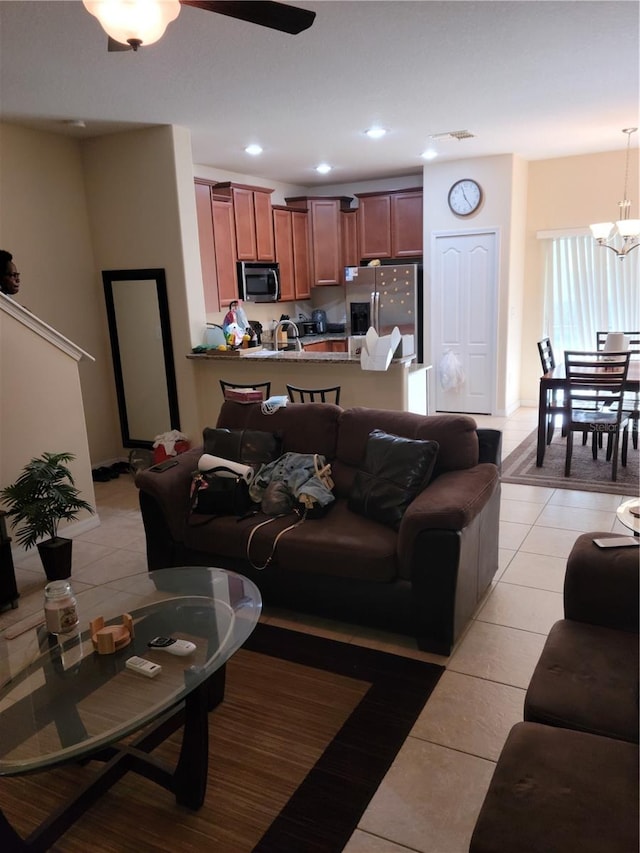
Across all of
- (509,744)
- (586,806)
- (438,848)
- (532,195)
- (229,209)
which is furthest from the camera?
(532,195)

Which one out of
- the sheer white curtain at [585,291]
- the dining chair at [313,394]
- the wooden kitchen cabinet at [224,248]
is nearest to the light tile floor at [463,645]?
the dining chair at [313,394]

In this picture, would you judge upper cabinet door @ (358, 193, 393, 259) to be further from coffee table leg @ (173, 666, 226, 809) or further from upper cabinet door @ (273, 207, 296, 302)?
coffee table leg @ (173, 666, 226, 809)

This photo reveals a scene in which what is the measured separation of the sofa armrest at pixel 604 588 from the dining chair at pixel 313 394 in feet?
8.51

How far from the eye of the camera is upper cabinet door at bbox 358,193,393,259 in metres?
7.38

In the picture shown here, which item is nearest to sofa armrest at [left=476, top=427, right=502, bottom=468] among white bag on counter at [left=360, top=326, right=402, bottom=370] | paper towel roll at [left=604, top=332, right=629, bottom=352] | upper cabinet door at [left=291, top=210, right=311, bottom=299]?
white bag on counter at [left=360, top=326, right=402, bottom=370]

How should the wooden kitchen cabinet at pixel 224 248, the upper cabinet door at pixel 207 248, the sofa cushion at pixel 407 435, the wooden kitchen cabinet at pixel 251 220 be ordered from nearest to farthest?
1. the sofa cushion at pixel 407 435
2. the upper cabinet door at pixel 207 248
3. the wooden kitchen cabinet at pixel 224 248
4. the wooden kitchen cabinet at pixel 251 220

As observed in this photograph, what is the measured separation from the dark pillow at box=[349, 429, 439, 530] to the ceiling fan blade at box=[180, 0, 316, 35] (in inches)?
71.2

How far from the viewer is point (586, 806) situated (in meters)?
1.34

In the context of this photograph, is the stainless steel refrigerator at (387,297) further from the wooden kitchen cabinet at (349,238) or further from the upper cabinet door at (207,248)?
the upper cabinet door at (207,248)

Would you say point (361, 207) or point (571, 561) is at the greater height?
point (361, 207)

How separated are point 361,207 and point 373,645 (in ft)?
19.4

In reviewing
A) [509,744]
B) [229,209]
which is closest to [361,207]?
[229,209]

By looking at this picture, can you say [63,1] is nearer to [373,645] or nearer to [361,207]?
[373,645]

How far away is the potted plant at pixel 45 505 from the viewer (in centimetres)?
337
